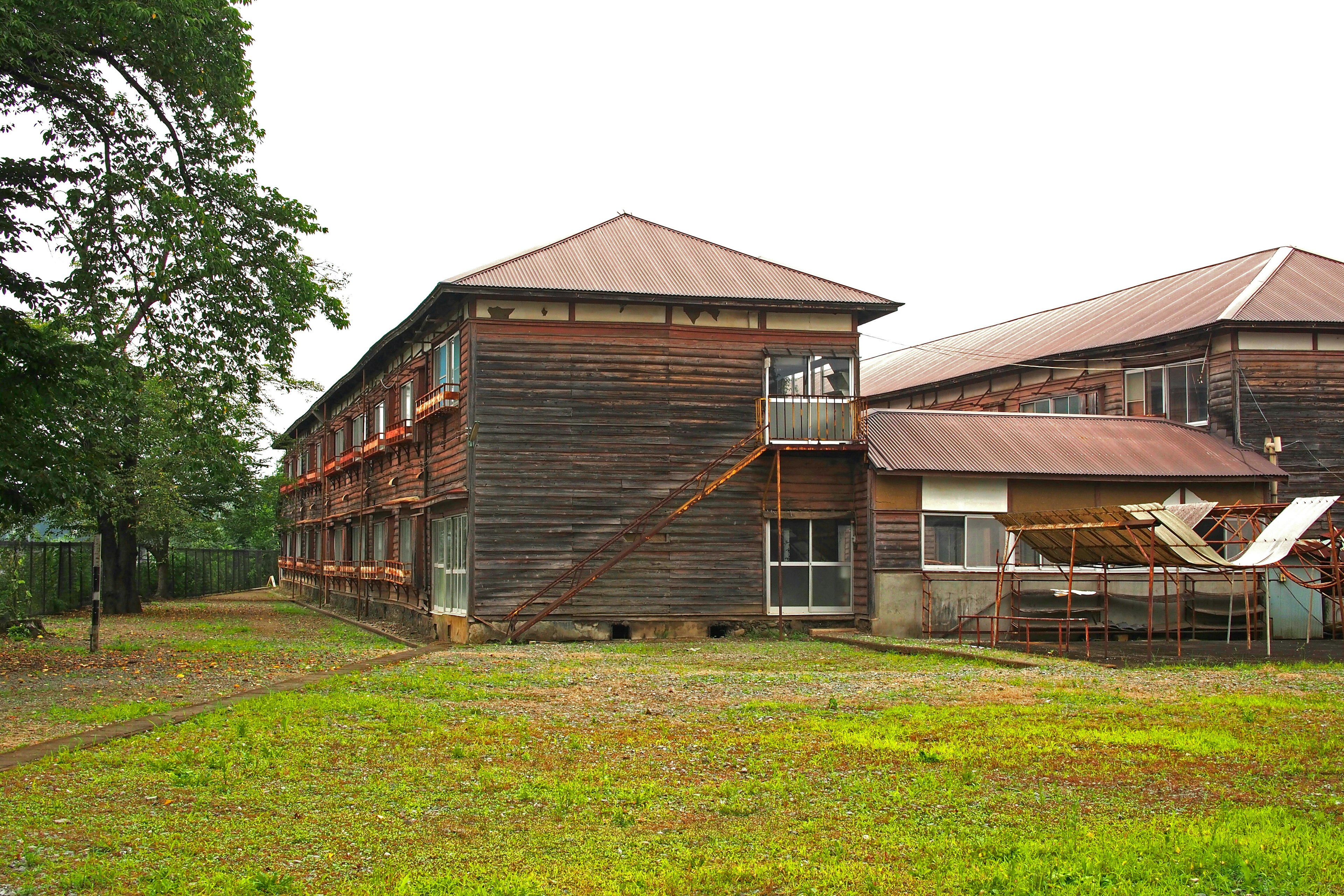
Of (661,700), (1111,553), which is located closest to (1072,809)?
(661,700)

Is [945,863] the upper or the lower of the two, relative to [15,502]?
lower

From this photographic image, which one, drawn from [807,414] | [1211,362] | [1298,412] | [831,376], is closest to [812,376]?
[831,376]

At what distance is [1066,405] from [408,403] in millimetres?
18424

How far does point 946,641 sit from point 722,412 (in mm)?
6310

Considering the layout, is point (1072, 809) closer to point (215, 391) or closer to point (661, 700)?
point (661, 700)

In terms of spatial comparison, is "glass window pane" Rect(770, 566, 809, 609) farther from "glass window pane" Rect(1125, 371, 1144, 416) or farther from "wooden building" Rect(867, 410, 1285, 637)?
"glass window pane" Rect(1125, 371, 1144, 416)

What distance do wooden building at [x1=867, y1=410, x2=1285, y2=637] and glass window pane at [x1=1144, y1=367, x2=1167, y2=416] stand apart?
172 inches

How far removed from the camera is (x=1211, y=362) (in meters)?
29.5

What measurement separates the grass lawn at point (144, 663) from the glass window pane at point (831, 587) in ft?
28.1

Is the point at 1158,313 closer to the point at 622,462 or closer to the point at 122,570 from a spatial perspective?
the point at 622,462

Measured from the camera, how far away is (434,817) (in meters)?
7.77

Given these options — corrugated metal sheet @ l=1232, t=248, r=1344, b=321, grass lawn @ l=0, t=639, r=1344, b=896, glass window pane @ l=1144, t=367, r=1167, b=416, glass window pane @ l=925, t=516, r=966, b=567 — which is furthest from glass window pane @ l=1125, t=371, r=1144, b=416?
grass lawn @ l=0, t=639, r=1344, b=896

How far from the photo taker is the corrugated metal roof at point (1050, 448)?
24.9 meters

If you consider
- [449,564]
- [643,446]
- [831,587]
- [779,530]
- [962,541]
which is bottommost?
[831,587]
